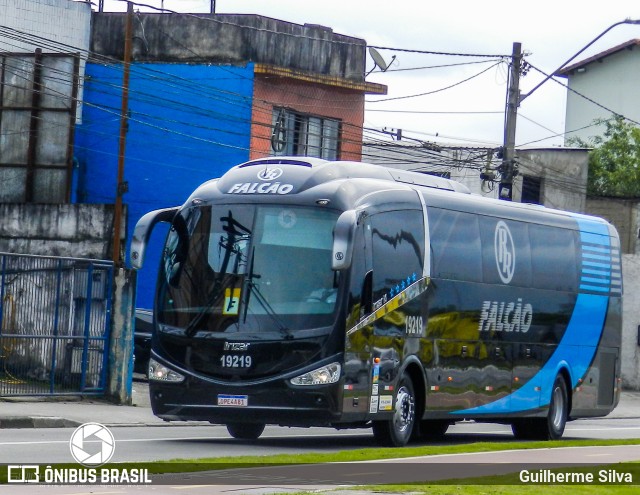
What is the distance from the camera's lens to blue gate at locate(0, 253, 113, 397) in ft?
75.8

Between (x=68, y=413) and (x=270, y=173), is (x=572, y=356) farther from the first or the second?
(x=68, y=413)

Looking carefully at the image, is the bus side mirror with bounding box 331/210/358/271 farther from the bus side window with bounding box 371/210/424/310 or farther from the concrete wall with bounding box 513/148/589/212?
the concrete wall with bounding box 513/148/589/212

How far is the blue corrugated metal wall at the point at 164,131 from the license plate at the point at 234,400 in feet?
65.0

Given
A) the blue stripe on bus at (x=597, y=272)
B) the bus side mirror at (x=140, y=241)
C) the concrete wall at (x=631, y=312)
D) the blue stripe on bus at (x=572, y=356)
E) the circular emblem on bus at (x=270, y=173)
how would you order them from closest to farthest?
the bus side mirror at (x=140, y=241)
the circular emblem on bus at (x=270, y=173)
the blue stripe on bus at (x=572, y=356)
the blue stripe on bus at (x=597, y=272)
the concrete wall at (x=631, y=312)

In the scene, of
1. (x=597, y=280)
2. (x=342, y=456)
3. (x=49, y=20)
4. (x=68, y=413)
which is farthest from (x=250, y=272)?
(x=49, y=20)

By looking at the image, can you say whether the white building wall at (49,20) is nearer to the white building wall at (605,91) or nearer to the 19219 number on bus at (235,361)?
the 19219 number on bus at (235,361)

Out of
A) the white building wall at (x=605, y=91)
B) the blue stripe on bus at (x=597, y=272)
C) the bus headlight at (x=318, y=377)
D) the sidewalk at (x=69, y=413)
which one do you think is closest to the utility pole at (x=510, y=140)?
the blue stripe on bus at (x=597, y=272)

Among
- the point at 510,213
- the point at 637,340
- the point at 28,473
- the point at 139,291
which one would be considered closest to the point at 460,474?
the point at 28,473

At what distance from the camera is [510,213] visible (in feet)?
71.6

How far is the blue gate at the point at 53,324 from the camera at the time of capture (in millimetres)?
23094

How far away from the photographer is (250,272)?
1711 centimetres

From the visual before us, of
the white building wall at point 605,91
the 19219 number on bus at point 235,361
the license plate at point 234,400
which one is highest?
the white building wall at point 605,91

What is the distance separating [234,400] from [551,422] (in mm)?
7698

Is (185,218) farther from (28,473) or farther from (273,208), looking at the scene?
(28,473)
